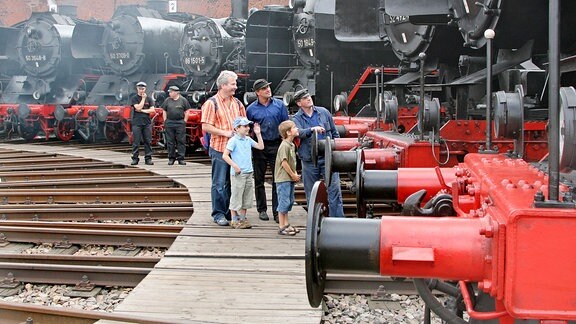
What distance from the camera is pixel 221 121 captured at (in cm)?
591

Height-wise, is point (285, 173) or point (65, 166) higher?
point (285, 173)

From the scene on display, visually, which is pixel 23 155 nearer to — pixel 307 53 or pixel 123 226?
pixel 307 53

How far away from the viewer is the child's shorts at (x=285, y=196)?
5.73 m

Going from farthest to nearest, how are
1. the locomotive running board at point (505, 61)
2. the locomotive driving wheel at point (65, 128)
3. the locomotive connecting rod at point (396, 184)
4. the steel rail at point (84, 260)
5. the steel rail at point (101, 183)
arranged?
the locomotive driving wheel at point (65, 128), the steel rail at point (101, 183), the steel rail at point (84, 260), the locomotive running board at point (505, 61), the locomotive connecting rod at point (396, 184)

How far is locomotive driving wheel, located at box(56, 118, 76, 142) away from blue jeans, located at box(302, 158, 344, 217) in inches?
515

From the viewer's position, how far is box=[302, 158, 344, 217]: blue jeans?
587 cm

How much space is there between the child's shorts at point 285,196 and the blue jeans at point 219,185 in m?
0.60

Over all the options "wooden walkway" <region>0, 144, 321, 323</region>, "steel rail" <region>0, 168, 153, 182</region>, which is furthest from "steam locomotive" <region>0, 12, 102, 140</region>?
"wooden walkway" <region>0, 144, 321, 323</region>

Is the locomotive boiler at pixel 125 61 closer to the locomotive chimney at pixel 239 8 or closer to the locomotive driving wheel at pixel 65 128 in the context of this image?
the locomotive driving wheel at pixel 65 128

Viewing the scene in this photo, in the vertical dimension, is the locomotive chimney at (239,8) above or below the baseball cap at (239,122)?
above

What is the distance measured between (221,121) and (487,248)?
14.1 feet

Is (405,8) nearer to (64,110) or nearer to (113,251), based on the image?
(113,251)

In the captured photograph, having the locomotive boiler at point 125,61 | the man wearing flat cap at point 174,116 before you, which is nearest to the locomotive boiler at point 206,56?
the locomotive boiler at point 125,61

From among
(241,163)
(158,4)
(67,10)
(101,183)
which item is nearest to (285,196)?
(241,163)
